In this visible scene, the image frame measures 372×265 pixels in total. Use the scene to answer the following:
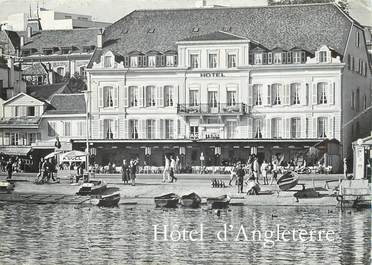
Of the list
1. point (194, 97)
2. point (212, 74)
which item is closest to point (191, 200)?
point (194, 97)

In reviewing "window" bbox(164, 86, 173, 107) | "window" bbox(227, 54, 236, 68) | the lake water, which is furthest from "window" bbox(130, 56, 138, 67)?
the lake water

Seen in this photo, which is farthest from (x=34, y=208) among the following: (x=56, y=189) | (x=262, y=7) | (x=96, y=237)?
(x=262, y=7)

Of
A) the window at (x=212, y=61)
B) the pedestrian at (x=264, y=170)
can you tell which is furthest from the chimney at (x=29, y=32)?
the pedestrian at (x=264, y=170)

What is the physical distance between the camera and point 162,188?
17.9 meters

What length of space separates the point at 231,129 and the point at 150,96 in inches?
52.0

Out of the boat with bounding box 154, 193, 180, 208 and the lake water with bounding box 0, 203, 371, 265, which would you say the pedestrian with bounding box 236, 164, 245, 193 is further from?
the boat with bounding box 154, 193, 180, 208

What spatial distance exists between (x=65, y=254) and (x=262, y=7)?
4797 mm

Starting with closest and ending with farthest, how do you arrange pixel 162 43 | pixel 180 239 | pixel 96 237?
pixel 180 239, pixel 96 237, pixel 162 43

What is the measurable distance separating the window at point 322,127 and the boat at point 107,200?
317 centimetres

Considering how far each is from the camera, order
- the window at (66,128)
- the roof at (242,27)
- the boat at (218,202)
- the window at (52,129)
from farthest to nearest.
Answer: the boat at (218,202) < the window at (52,129) < the window at (66,128) < the roof at (242,27)

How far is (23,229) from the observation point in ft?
56.7

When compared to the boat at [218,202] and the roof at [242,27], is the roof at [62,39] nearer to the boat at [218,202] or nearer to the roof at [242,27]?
the roof at [242,27]

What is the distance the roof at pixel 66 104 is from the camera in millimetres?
17828

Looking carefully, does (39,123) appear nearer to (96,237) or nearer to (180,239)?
(96,237)
